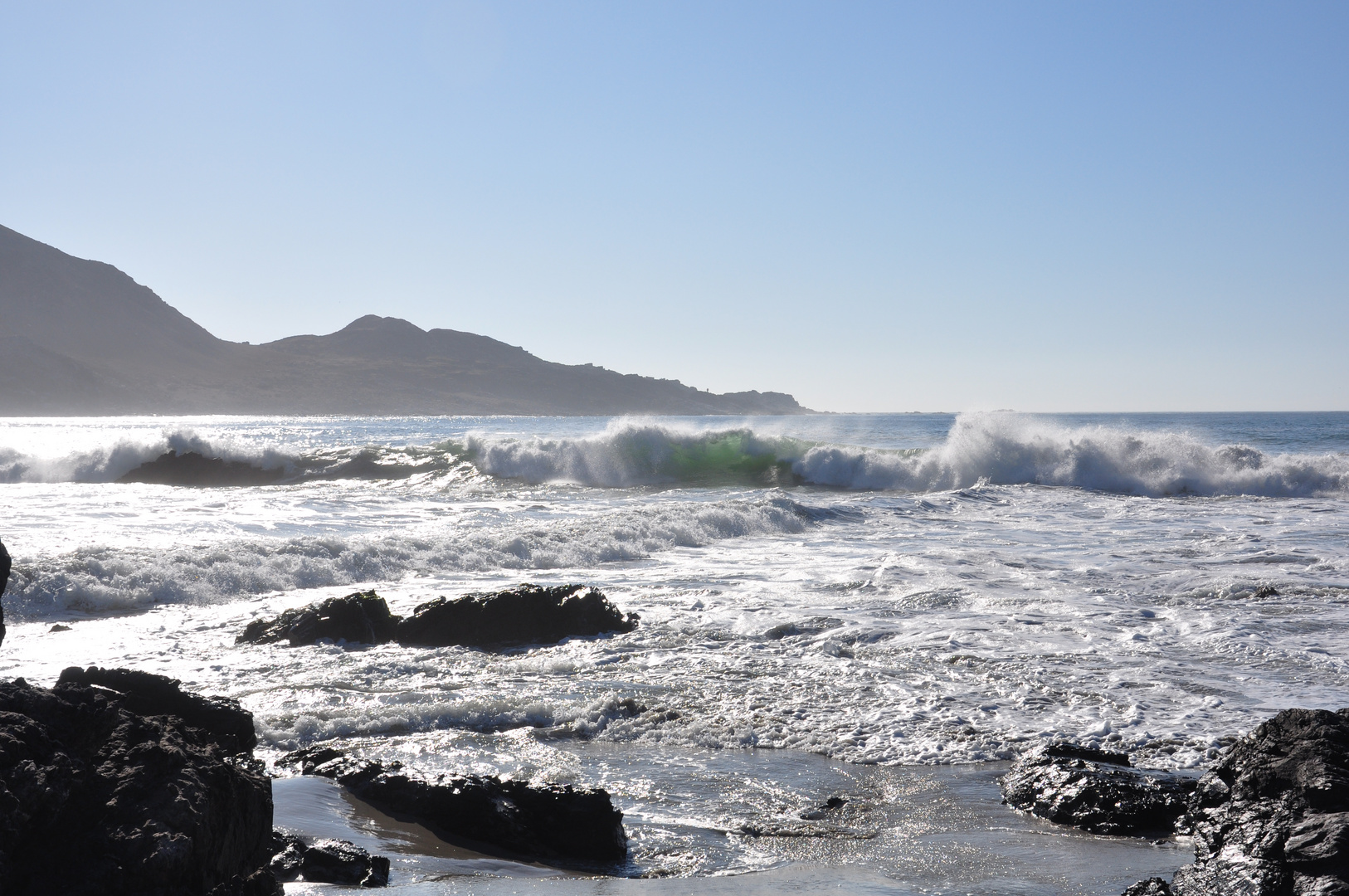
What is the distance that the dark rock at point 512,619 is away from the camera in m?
8.12

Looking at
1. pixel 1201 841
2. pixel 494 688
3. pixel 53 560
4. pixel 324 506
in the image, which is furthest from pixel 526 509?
pixel 1201 841

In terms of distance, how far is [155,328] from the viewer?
16575cm

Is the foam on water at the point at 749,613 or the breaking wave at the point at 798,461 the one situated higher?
the breaking wave at the point at 798,461

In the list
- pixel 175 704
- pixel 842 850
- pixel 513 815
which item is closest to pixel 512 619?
pixel 175 704

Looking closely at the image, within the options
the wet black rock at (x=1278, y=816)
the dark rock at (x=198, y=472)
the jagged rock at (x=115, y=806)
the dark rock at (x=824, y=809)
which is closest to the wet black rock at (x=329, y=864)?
the jagged rock at (x=115, y=806)

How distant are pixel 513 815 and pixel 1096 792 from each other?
2673 millimetres

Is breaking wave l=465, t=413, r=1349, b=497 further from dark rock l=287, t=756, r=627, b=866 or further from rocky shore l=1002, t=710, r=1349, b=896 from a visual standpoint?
dark rock l=287, t=756, r=627, b=866

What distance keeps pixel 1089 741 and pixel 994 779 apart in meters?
0.92

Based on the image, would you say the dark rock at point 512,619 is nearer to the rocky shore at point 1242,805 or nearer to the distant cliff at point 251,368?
the rocky shore at point 1242,805

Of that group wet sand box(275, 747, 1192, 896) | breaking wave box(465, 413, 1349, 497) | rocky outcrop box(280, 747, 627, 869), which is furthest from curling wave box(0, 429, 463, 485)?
wet sand box(275, 747, 1192, 896)

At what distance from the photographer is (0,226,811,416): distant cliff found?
134 meters

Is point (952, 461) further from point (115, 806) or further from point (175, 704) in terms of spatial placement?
point (115, 806)

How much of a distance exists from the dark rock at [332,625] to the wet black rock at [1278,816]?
21.3 feet

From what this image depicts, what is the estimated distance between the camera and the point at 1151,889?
10.0 ft
